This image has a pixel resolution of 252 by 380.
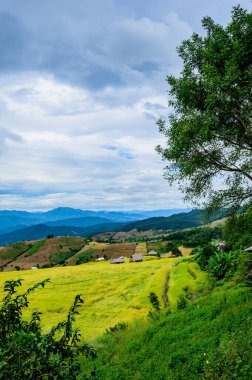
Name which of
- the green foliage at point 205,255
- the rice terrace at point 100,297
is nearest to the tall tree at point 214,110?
the rice terrace at point 100,297

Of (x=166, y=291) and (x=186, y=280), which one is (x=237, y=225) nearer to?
(x=186, y=280)

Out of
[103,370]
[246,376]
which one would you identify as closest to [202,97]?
[246,376]

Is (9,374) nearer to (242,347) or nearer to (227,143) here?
(242,347)

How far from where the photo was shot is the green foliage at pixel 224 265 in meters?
42.3

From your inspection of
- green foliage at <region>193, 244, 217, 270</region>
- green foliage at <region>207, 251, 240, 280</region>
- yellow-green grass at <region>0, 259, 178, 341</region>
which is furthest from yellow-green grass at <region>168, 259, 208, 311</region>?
yellow-green grass at <region>0, 259, 178, 341</region>

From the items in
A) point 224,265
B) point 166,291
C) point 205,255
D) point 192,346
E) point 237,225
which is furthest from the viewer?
point 205,255

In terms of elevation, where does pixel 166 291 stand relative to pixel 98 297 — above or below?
above

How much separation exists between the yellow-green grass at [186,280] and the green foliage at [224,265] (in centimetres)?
198

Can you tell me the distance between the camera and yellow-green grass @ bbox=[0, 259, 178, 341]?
4434 centimetres

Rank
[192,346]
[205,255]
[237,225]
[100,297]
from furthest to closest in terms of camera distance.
A: [100,297] < [205,255] < [237,225] < [192,346]

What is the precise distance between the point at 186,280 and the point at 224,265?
908 cm

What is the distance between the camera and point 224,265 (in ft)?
145

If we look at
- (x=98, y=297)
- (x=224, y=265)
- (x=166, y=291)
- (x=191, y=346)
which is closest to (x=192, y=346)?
(x=191, y=346)

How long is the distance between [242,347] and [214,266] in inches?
1086
